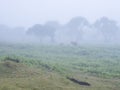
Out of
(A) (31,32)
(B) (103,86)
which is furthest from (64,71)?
(A) (31,32)

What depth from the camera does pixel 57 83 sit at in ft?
79.7

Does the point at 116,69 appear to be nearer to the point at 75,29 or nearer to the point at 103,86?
the point at 103,86

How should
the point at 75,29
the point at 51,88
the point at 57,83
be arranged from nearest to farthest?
the point at 51,88 < the point at 57,83 < the point at 75,29

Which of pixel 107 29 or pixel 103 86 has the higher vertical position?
pixel 107 29

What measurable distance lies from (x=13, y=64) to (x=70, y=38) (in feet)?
363

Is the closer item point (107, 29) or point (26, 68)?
point (26, 68)

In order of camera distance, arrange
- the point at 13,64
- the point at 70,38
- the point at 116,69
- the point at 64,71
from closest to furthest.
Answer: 1. the point at 13,64
2. the point at 64,71
3. the point at 116,69
4. the point at 70,38

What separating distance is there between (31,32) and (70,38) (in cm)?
2673

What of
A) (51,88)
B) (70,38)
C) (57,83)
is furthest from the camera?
(70,38)

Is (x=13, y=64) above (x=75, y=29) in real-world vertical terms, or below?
below

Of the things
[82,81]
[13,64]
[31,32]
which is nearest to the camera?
[82,81]

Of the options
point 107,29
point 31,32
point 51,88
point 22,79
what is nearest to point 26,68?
point 22,79

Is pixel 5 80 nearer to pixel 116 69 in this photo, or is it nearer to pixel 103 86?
pixel 103 86

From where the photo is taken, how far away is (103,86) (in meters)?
25.5
